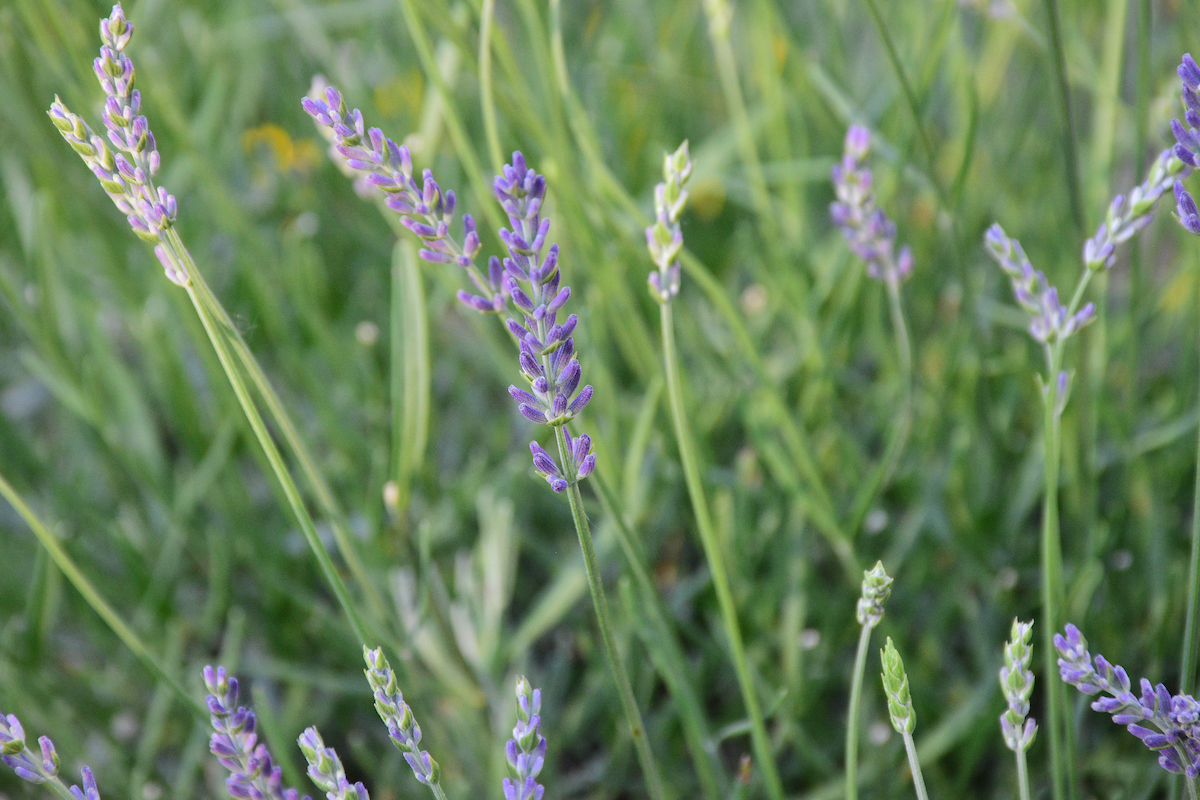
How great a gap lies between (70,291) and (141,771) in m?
0.47

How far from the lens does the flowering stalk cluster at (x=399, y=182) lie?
1.13ft

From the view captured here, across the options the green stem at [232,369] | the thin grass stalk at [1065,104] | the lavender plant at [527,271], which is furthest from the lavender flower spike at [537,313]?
the thin grass stalk at [1065,104]

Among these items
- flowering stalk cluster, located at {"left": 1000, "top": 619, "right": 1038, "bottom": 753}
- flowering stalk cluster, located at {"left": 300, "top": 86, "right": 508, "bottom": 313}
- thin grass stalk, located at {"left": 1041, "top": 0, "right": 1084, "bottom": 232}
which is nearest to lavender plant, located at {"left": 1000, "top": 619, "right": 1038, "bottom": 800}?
flowering stalk cluster, located at {"left": 1000, "top": 619, "right": 1038, "bottom": 753}

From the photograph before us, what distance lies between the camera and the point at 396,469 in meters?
0.63

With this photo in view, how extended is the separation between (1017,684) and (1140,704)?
0.05 metres

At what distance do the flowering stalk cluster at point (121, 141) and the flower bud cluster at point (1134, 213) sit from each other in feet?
1.30

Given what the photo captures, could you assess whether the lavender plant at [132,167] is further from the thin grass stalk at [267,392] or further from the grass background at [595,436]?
the grass background at [595,436]

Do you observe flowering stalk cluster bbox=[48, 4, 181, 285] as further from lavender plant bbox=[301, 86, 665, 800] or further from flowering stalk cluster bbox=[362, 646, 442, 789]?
flowering stalk cluster bbox=[362, 646, 442, 789]

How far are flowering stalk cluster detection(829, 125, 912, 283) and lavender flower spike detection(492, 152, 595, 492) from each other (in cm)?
31

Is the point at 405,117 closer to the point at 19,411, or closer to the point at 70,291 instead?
the point at 70,291

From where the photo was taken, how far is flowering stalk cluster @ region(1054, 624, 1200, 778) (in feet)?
1.21

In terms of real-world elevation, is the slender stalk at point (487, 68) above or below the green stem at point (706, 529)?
above

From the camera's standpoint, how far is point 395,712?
35 cm

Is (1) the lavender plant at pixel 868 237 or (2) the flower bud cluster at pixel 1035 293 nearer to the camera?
(2) the flower bud cluster at pixel 1035 293
